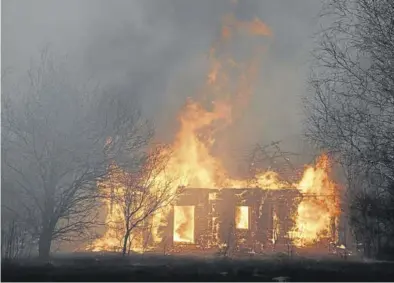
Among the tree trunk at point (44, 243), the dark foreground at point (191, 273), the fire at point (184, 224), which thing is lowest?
the dark foreground at point (191, 273)

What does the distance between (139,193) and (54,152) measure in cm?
290

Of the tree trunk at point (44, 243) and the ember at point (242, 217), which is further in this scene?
the ember at point (242, 217)

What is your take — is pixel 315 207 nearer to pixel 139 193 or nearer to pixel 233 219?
pixel 233 219

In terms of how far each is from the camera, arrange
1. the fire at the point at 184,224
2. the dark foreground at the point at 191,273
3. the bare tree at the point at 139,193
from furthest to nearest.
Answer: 1. the fire at the point at 184,224
2. the bare tree at the point at 139,193
3. the dark foreground at the point at 191,273

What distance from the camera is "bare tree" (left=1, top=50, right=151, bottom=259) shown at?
497 inches

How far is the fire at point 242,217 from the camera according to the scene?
1796 cm

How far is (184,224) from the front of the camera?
17.9 meters

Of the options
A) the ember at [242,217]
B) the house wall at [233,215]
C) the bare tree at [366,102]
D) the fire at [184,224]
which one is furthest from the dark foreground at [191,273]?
the ember at [242,217]

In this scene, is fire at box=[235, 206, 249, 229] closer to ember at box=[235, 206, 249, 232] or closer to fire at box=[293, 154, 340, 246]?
ember at box=[235, 206, 249, 232]

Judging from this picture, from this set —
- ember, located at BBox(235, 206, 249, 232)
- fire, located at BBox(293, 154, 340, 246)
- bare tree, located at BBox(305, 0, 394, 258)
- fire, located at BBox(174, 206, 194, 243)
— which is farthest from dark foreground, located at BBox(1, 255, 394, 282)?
ember, located at BBox(235, 206, 249, 232)

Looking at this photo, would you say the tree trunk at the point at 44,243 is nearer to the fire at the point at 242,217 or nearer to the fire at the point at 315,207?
the fire at the point at 242,217

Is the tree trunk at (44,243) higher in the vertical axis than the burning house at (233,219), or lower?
lower

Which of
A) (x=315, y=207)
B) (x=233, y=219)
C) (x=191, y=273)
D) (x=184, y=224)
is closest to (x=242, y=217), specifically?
(x=233, y=219)

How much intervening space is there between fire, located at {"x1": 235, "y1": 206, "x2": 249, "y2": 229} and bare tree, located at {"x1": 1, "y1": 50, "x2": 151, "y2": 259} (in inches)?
219
